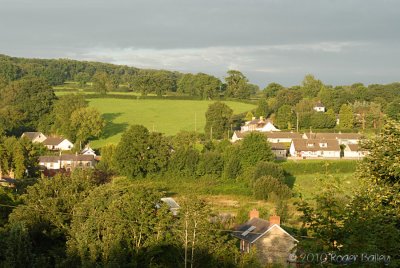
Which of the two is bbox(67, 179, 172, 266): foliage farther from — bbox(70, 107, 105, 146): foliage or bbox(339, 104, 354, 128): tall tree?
bbox(339, 104, 354, 128): tall tree

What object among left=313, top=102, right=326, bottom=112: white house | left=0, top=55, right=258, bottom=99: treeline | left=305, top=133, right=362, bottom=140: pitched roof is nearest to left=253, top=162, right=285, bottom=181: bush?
left=305, top=133, right=362, bottom=140: pitched roof

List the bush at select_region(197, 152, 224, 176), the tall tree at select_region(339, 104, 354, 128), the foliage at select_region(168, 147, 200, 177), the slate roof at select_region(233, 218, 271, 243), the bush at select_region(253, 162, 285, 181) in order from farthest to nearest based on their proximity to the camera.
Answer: the tall tree at select_region(339, 104, 354, 128), the foliage at select_region(168, 147, 200, 177), the bush at select_region(197, 152, 224, 176), the bush at select_region(253, 162, 285, 181), the slate roof at select_region(233, 218, 271, 243)

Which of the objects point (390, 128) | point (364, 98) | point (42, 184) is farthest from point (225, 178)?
point (364, 98)

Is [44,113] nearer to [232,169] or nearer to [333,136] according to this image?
[232,169]

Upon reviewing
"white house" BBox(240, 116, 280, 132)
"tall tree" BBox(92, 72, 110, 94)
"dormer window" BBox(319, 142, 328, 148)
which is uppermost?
"tall tree" BBox(92, 72, 110, 94)

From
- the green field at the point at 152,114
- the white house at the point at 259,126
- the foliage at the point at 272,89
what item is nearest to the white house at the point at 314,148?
the white house at the point at 259,126

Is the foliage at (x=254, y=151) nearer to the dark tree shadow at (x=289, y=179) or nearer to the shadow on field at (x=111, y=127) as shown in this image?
the dark tree shadow at (x=289, y=179)

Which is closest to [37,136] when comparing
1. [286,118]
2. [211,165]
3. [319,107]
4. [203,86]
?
[211,165]
